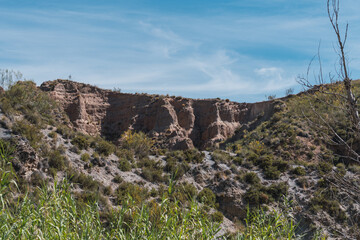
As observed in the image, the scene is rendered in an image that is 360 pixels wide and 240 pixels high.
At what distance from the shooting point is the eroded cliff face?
1863 inches

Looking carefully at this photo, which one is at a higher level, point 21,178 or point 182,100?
point 182,100

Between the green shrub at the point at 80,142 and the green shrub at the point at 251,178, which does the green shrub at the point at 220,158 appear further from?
the green shrub at the point at 80,142

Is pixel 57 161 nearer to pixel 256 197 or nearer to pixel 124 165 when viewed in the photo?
pixel 124 165

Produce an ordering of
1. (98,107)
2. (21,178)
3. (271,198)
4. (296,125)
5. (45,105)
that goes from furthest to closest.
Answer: (98,107), (296,125), (45,105), (271,198), (21,178)

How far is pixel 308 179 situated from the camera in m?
24.9

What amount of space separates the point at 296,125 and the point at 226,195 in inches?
731

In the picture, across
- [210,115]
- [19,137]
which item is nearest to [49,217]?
[19,137]

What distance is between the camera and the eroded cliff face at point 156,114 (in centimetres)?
4731

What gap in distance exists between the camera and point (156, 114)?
50906 mm

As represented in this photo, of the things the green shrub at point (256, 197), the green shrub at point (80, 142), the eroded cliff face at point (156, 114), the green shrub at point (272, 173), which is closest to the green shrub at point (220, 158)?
the green shrub at point (272, 173)

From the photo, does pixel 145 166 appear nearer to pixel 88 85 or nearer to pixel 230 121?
pixel 230 121

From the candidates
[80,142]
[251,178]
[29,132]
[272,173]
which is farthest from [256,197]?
[29,132]

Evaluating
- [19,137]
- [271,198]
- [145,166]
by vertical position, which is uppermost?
[19,137]

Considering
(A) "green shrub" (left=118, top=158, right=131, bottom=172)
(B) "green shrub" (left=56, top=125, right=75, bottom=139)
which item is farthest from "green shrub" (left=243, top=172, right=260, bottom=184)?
(B) "green shrub" (left=56, top=125, right=75, bottom=139)
